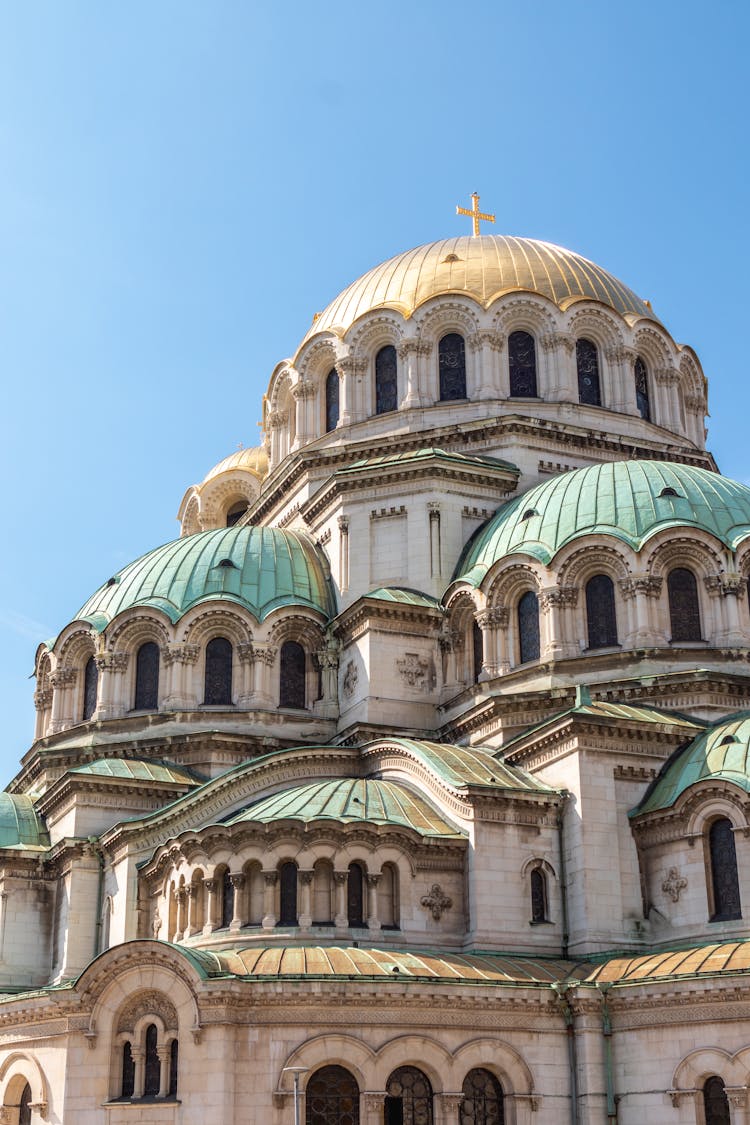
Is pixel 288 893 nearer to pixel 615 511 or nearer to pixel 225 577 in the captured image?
pixel 225 577

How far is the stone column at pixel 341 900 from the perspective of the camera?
25422 millimetres

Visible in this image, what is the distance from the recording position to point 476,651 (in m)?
32.3

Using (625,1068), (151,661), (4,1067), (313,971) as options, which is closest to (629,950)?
(625,1068)

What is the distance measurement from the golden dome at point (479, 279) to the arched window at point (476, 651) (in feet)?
33.4

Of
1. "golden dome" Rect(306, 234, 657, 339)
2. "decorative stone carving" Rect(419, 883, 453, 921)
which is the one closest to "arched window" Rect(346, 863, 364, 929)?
"decorative stone carving" Rect(419, 883, 453, 921)

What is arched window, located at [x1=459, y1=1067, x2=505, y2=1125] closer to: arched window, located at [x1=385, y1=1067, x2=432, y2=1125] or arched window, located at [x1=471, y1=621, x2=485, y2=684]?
arched window, located at [x1=385, y1=1067, x2=432, y2=1125]

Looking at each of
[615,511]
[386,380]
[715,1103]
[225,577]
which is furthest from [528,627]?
[715,1103]

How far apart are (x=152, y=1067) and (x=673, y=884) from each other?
987 cm

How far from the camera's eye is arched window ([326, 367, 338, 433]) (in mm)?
39719

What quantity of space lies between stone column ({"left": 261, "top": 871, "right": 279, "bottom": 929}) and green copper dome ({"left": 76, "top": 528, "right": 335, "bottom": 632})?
9421 millimetres

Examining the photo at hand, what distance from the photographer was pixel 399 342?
3822cm

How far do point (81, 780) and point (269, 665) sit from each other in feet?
17.4

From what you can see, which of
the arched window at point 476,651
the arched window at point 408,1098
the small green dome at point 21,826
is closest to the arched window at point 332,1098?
the arched window at point 408,1098

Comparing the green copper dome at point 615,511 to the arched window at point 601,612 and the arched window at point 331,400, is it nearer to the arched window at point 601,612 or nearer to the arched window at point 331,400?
the arched window at point 601,612
